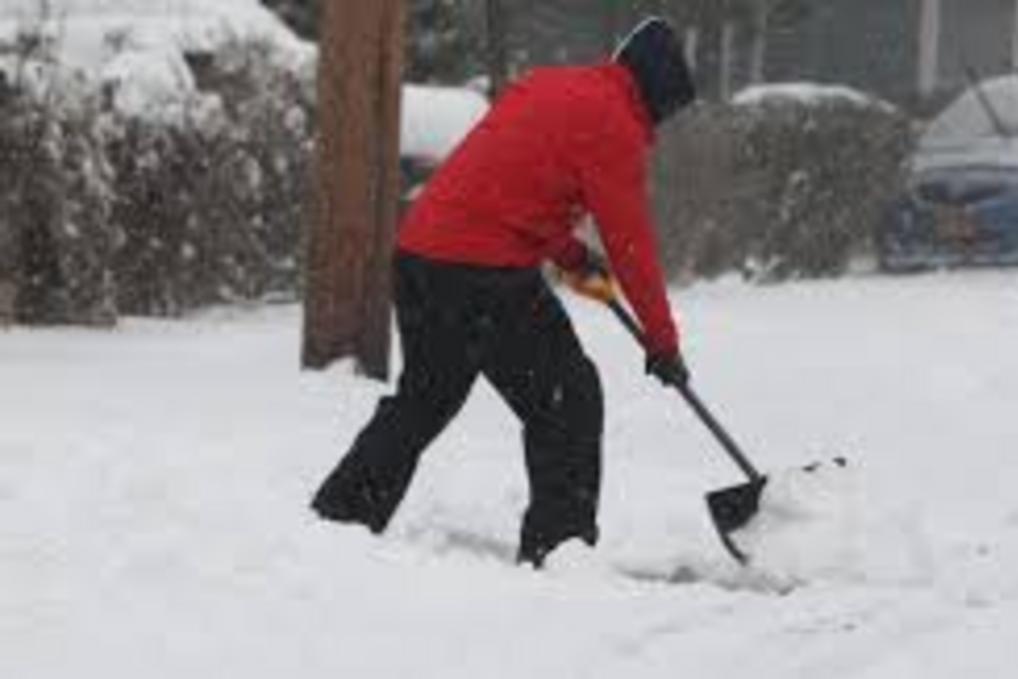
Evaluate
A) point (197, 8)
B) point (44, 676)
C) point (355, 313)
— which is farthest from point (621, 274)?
point (197, 8)

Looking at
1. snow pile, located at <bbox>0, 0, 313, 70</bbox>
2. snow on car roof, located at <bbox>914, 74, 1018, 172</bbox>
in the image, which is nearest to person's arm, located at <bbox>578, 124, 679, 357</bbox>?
snow pile, located at <bbox>0, 0, 313, 70</bbox>

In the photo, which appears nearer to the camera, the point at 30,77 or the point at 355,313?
the point at 355,313

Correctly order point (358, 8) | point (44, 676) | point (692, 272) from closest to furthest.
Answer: point (44, 676) < point (358, 8) < point (692, 272)

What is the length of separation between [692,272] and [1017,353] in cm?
403

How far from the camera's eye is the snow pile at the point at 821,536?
23.2 feet

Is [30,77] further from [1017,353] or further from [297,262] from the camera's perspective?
[1017,353]

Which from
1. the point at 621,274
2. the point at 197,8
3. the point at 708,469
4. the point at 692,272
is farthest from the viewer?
the point at 692,272

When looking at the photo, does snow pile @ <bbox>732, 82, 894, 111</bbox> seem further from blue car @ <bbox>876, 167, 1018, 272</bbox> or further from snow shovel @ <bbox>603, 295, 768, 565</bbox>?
snow shovel @ <bbox>603, 295, 768, 565</bbox>

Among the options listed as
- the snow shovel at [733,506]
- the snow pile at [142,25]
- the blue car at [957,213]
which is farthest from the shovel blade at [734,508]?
the blue car at [957,213]

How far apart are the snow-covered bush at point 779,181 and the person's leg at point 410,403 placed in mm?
8826

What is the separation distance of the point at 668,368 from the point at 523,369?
0.37 meters

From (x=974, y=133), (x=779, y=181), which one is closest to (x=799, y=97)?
(x=779, y=181)

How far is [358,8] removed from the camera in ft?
34.7

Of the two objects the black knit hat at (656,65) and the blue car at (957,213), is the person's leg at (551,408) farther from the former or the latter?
the blue car at (957,213)
